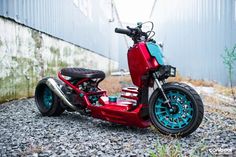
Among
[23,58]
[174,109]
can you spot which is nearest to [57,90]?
[174,109]

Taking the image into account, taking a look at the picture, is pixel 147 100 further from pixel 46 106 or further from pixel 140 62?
pixel 46 106

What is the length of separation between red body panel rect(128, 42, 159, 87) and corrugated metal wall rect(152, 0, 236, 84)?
422 centimetres

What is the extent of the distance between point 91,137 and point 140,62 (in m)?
0.82

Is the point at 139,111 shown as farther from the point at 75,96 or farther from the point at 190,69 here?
the point at 190,69

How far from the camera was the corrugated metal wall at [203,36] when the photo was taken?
668 centimetres

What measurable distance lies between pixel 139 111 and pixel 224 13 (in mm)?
4910

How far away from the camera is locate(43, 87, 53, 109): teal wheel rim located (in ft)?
11.8

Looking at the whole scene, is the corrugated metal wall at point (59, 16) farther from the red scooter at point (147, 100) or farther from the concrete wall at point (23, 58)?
the red scooter at point (147, 100)

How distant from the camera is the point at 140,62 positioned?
108 inches

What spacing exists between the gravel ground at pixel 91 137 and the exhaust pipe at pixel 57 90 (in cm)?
19

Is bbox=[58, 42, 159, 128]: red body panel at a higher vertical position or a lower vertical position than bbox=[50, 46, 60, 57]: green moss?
lower

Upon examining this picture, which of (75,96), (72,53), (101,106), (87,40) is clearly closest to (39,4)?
(72,53)

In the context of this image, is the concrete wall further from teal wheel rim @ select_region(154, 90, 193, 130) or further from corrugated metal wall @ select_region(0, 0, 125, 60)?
teal wheel rim @ select_region(154, 90, 193, 130)

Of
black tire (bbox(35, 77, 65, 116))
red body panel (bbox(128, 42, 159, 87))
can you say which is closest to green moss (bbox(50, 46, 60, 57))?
black tire (bbox(35, 77, 65, 116))
